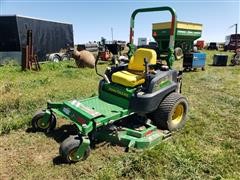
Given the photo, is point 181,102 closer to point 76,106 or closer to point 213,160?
point 213,160

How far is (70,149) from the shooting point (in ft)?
12.3

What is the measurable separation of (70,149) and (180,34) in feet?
50.9

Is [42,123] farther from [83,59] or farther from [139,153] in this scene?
[83,59]

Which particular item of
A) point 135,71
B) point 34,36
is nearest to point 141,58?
point 135,71

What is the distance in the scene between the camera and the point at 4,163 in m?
3.94

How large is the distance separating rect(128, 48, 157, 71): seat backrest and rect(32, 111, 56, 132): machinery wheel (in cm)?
186

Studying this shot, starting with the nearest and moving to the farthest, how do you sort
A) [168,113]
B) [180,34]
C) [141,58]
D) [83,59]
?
[168,113], [141,58], [83,59], [180,34]

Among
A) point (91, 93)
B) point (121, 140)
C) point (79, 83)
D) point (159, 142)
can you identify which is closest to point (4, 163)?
point (121, 140)

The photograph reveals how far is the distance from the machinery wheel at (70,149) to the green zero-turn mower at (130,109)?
0.01 m

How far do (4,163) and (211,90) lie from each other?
6.95m

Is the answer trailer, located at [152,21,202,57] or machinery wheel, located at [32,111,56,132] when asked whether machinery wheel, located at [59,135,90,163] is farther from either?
trailer, located at [152,21,202,57]

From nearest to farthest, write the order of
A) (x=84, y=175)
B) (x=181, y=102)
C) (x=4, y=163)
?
1. (x=84, y=175)
2. (x=4, y=163)
3. (x=181, y=102)

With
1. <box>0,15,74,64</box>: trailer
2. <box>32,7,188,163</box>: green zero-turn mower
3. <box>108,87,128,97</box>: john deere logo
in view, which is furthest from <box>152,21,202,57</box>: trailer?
<box>108,87,128,97</box>: john deere logo

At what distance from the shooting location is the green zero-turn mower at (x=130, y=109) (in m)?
4.29
